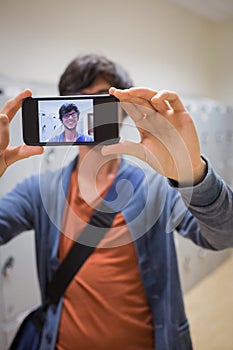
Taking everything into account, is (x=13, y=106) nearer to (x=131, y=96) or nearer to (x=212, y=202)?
(x=131, y=96)

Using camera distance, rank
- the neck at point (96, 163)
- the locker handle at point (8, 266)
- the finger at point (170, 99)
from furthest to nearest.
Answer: the locker handle at point (8, 266) < the neck at point (96, 163) < the finger at point (170, 99)

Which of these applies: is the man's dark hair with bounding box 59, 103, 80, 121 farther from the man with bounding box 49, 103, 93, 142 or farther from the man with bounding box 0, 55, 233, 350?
the man with bounding box 0, 55, 233, 350

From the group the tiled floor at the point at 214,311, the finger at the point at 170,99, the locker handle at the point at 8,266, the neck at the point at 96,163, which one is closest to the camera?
the finger at the point at 170,99

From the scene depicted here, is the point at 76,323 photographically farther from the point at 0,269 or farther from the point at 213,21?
the point at 213,21

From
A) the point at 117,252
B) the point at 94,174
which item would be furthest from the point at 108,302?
the point at 94,174

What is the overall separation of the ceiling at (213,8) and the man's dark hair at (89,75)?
28 cm

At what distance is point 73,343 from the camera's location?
0.58 m

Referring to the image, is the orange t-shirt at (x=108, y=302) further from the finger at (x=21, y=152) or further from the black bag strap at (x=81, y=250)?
the finger at (x=21, y=152)

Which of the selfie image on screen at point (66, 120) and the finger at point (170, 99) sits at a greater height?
the finger at point (170, 99)

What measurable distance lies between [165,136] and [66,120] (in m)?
0.13

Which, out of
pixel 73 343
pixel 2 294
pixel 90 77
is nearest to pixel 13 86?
pixel 90 77

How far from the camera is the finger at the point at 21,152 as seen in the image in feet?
1.37

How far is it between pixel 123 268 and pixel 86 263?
0.06m

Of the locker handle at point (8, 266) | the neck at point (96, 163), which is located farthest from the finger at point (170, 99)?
the locker handle at point (8, 266)
